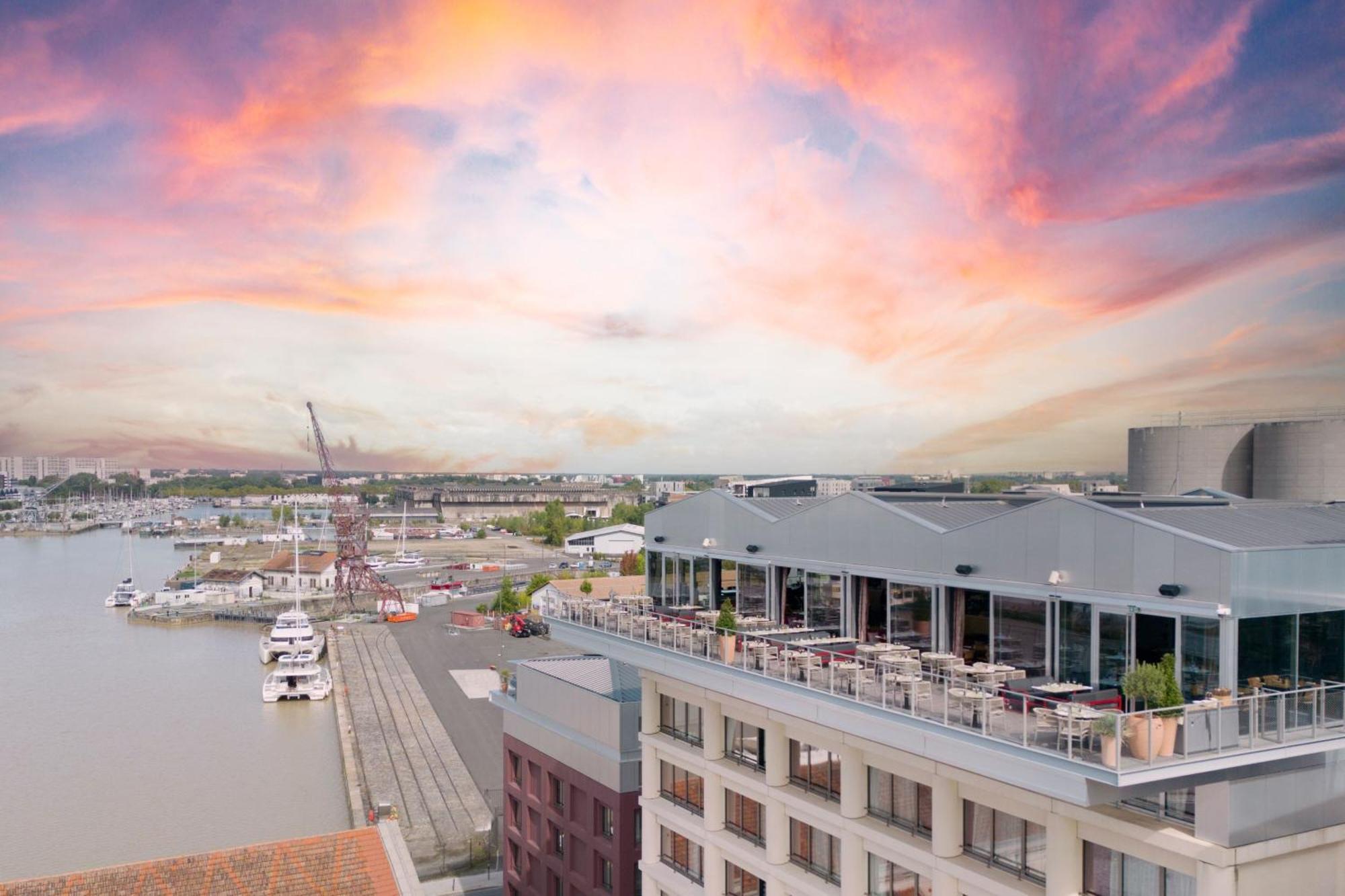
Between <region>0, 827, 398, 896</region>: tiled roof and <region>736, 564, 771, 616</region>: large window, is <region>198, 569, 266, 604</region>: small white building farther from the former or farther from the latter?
<region>736, 564, 771, 616</region>: large window

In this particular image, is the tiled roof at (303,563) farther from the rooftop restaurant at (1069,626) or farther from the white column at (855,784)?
the white column at (855,784)

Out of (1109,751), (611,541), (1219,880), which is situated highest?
(1109,751)

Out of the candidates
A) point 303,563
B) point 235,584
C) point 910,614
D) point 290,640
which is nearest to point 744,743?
point 910,614

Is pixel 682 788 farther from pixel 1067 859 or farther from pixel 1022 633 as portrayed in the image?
pixel 1067 859

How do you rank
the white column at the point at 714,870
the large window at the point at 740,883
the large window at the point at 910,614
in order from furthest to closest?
the white column at the point at 714,870 → the large window at the point at 740,883 → the large window at the point at 910,614

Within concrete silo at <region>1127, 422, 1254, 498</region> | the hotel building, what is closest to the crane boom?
concrete silo at <region>1127, 422, 1254, 498</region>

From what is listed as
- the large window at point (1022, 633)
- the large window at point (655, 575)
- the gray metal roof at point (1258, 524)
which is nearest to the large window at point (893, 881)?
the large window at point (1022, 633)
